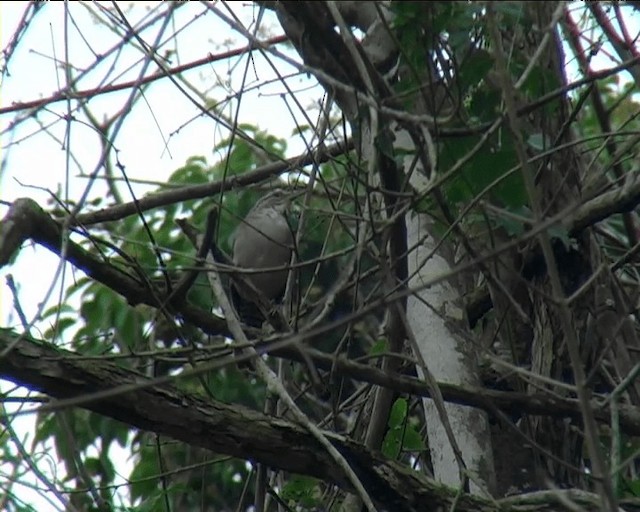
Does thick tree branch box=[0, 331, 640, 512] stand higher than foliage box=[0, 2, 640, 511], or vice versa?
foliage box=[0, 2, 640, 511]

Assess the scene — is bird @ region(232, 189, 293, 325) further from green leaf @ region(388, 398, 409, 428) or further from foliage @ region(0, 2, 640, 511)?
green leaf @ region(388, 398, 409, 428)

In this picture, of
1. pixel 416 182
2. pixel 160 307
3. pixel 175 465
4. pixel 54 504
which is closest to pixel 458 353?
pixel 416 182

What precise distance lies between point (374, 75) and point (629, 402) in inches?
68.3

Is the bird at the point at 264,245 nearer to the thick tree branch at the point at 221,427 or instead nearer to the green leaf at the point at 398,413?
the green leaf at the point at 398,413

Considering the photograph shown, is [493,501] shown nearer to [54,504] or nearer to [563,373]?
[563,373]

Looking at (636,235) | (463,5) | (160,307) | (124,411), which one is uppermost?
(636,235)

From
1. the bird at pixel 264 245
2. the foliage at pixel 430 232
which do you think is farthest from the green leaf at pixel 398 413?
the bird at pixel 264 245

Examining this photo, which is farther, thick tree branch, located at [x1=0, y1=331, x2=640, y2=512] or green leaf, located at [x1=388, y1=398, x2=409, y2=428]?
green leaf, located at [x1=388, y1=398, x2=409, y2=428]

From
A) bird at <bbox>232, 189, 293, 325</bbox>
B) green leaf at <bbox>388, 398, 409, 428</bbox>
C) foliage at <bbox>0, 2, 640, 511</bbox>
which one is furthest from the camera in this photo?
bird at <bbox>232, 189, 293, 325</bbox>

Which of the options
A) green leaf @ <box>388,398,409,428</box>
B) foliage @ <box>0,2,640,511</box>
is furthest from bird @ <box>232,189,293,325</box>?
green leaf @ <box>388,398,409,428</box>

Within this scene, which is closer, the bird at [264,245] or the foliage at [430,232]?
the foliage at [430,232]

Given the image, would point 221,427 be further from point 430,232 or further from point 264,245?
point 264,245

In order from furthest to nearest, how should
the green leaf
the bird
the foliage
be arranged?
the bird, the green leaf, the foliage

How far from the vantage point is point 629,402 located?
4094 mm
